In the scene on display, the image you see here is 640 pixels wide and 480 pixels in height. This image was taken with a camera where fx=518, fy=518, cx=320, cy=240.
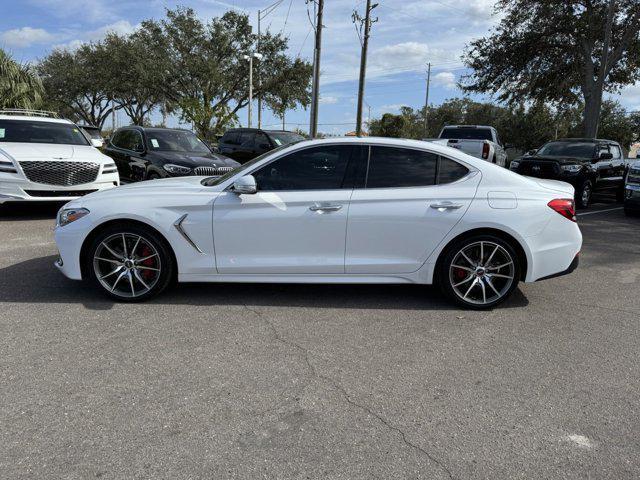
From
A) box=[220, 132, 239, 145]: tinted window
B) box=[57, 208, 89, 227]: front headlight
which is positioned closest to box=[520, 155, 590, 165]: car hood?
box=[220, 132, 239, 145]: tinted window

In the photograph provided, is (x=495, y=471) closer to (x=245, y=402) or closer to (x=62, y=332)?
(x=245, y=402)

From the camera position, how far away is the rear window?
15609 millimetres

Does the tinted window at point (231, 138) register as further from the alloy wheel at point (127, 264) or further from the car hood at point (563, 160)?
the alloy wheel at point (127, 264)

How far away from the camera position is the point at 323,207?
180 inches

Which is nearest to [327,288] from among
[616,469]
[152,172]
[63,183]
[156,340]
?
[156,340]

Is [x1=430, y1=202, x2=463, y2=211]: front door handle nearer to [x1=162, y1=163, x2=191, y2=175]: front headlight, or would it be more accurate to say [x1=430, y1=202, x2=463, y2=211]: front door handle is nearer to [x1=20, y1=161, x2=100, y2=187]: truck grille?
[x1=162, y1=163, x2=191, y2=175]: front headlight

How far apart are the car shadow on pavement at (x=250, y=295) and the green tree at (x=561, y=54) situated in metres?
16.4

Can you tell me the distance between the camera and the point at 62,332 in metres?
4.03

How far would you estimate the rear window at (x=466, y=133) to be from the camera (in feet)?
51.2

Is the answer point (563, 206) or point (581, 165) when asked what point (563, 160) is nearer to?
point (581, 165)

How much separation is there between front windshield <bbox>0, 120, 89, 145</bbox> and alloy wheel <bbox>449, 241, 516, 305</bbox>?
27.1 feet

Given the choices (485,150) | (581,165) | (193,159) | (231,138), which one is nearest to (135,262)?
(193,159)

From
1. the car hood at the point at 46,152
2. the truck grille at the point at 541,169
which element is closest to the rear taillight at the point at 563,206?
the car hood at the point at 46,152

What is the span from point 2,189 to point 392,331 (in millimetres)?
7077
